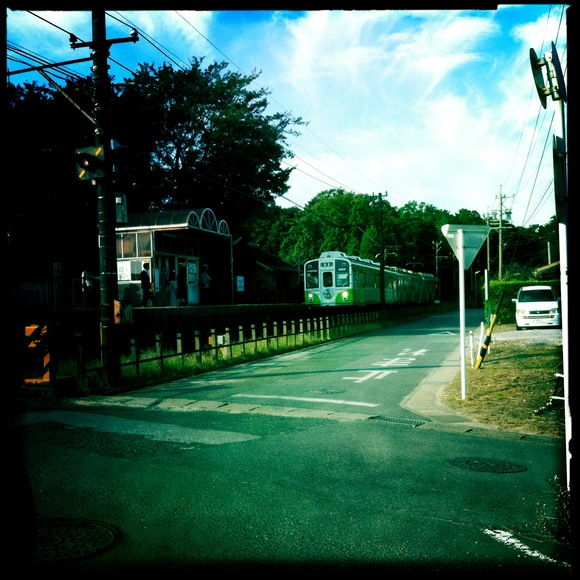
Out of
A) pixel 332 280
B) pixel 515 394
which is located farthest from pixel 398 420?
pixel 332 280

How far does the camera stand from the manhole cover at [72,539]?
3.84m

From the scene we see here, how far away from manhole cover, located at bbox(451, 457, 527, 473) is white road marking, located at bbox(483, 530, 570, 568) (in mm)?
1661

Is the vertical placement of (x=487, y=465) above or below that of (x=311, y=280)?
below

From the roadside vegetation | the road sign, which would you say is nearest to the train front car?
the roadside vegetation

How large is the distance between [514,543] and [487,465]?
204 cm

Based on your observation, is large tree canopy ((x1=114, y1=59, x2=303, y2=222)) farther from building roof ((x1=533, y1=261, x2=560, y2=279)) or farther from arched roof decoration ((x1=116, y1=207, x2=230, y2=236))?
building roof ((x1=533, y1=261, x2=560, y2=279))

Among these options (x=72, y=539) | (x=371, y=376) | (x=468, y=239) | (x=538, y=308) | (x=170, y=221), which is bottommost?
(x=371, y=376)

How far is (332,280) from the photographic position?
33.3 m

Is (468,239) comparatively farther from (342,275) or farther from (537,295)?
(342,275)

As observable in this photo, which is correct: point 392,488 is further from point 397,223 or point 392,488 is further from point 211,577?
point 397,223

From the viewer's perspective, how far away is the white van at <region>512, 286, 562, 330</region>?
26.3 meters

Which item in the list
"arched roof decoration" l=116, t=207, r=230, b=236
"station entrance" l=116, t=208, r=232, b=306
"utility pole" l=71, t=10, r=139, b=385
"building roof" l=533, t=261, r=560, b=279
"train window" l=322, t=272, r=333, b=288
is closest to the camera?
"utility pole" l=71, t=10, r=139, b=385

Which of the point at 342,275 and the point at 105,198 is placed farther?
the point at 342,275

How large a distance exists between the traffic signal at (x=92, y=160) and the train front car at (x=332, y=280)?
873 inches
